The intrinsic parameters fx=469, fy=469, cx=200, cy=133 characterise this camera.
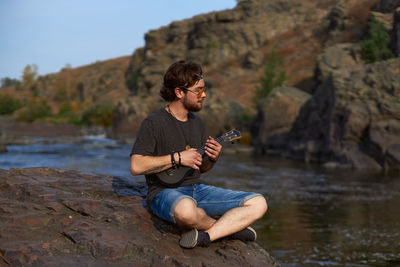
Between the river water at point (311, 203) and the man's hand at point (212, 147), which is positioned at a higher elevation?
the man's hand at point (212, 147)

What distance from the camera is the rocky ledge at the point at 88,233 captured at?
12.7 ft

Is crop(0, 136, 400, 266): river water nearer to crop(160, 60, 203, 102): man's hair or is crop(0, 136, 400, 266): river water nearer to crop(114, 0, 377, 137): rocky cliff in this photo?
crop(160, 60, 203, 102): man's hair

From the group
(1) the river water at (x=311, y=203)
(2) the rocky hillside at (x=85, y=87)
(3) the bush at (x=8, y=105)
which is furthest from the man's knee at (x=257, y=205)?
(2) the rocky hillside at (x=85, y=87)

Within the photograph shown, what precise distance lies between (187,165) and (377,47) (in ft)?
109

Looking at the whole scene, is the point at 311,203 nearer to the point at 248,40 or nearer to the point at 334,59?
the point at 334,59

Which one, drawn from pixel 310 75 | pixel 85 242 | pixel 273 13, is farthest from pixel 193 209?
pixel 273 13

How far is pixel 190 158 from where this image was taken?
450cm

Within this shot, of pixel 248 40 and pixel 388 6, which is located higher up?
pixel 388 6

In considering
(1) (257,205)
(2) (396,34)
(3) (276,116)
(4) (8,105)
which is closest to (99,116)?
(4) (8,105)

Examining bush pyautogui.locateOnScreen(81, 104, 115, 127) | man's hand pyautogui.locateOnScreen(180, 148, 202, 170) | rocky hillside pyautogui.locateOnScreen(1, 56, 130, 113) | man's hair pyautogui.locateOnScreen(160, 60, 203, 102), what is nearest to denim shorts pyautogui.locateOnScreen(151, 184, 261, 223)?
man's hand pyautogui.locateOnScreen(180, 148, 202, 170)

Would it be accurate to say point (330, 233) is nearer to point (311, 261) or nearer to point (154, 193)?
point (311, 261)

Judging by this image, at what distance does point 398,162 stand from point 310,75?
33284 millimetres

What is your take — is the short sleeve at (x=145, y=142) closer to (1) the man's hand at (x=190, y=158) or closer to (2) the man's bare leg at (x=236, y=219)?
(1) the man's hand at (x=190, y=158)

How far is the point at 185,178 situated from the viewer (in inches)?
186
